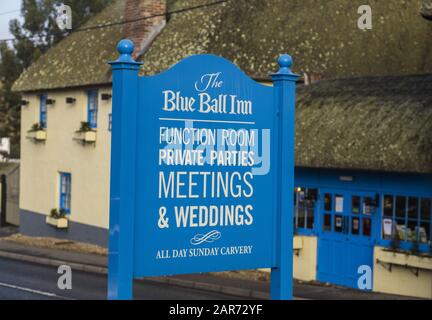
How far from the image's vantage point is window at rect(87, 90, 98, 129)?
23203 mm

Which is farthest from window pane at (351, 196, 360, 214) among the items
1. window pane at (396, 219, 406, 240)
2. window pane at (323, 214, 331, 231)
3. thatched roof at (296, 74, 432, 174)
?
window pane at (396, 219, 406, 240)

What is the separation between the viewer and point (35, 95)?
26375 mm

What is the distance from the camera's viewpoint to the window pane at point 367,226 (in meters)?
16.1

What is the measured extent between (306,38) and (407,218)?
23.1 feet

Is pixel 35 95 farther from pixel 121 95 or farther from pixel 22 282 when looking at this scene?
pixel 121 95

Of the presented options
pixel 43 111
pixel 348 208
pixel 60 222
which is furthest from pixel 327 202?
pixel 43 111

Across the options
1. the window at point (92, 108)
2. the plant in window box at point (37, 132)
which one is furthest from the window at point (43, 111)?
the window at point (92, 108)

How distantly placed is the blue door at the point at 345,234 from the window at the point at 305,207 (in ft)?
0.87

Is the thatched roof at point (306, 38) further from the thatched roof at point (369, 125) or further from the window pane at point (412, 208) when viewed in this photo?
the window pane at point (412, 208)

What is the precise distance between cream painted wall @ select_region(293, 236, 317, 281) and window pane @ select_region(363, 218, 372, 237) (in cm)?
141

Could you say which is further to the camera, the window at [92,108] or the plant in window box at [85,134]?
the window at [92,108]

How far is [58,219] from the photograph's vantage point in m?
24.2

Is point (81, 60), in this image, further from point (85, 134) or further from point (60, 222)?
point (60, 222)
